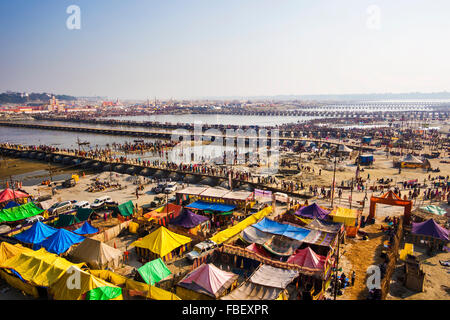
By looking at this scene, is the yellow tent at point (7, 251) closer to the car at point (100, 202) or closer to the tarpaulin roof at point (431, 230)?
the car at point (100, 202)

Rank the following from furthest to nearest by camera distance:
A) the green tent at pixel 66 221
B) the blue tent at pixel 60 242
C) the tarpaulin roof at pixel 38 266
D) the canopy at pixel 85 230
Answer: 1. the green tent at pixel 66 221
2. the canopy at pixel 85 230
3. the blue tent at pixel 60 242
4. the tarpaulin roof at pixel 38 266

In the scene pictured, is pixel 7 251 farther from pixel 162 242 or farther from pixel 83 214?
pixel 162 242

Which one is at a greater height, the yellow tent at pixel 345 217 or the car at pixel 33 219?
the yellow tent at pixel 345 217

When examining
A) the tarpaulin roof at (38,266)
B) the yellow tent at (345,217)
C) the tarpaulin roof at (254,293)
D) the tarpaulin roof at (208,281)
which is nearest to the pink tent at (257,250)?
the tarpaulin roof at (208,281)

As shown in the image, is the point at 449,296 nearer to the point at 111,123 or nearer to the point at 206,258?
the point at 206,258

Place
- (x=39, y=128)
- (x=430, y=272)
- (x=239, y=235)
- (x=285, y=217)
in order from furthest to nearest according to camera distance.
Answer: (x=39, y=128) < (x=285, y=217) < (x=239, y=235) < (x=430, y=272)

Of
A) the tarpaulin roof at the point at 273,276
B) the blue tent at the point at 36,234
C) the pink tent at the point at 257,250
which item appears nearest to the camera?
the tarpaulin roof at the point at 273,276

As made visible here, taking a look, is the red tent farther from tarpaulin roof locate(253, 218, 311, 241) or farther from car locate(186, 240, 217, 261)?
tarpaulin roof locate(253, 218, 311, 241)
